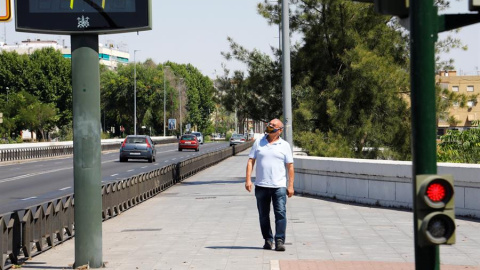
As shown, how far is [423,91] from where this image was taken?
5426 mm

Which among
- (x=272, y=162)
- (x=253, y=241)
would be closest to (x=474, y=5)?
(x=272, y=162)

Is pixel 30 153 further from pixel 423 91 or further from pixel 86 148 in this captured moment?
pixel 423 91

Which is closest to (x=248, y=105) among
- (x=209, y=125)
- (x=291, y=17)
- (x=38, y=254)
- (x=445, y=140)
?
(x=291, y=17)

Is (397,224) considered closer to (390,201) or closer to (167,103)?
(390,201)

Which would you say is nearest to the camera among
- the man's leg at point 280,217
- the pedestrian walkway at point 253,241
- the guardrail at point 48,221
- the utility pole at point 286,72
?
the pedestrian walkway at point 253,241

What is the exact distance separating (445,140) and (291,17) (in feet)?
23.4

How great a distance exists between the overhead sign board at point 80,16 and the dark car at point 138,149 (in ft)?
130

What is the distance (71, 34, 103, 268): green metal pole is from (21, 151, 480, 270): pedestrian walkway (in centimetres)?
45

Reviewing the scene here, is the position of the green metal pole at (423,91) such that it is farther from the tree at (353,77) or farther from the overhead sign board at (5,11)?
the tree at (353,77)

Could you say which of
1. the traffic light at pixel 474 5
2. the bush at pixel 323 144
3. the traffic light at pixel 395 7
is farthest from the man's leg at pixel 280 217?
the bush at pixel 323 144

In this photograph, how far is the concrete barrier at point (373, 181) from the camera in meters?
15.6

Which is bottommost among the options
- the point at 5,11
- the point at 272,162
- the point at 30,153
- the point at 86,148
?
the point at 30,153

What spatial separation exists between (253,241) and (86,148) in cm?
348

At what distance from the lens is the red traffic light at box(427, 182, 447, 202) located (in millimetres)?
5105
